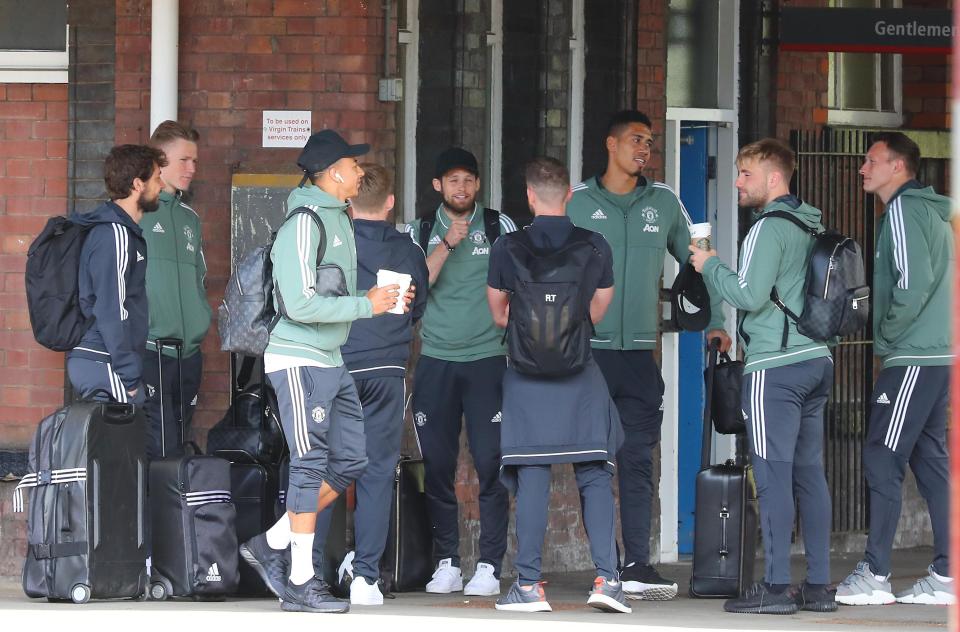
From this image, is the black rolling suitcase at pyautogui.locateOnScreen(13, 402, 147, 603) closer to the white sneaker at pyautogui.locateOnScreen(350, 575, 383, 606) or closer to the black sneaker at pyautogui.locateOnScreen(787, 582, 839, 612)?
the white sneaker at pyautogui.locateOnScreen(350, 575, 383, 606)

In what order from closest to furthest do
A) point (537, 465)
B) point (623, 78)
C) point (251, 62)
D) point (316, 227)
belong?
point (316, 227)
point (537, 465)
point (251, 62)
point (623, 78)

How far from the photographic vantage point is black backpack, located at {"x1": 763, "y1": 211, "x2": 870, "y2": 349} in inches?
322

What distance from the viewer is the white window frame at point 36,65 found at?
31.9 feet

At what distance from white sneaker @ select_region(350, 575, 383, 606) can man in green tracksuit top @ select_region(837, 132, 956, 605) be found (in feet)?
7.25

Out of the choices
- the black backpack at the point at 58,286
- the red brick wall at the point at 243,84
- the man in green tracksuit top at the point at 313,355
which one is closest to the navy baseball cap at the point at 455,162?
the red brick wall at the point at 243,84

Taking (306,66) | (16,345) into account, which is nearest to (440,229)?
(306,66)

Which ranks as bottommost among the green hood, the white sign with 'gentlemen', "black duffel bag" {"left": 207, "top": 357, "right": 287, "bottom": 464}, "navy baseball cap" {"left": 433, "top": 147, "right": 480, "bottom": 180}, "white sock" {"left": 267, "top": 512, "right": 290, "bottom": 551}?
"white sock" {"left": 267, "top": 512, "right": 290, "bottom": 551}

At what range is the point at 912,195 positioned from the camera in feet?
29.1

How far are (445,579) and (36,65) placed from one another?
11.2ft

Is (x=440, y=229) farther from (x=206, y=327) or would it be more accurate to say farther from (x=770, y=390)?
(x=770, y=390)

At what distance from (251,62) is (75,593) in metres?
2.91

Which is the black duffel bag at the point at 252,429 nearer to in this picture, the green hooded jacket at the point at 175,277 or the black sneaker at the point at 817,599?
the green hooded jacket at the point at 175,277

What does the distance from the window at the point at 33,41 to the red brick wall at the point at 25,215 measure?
0.20 feet

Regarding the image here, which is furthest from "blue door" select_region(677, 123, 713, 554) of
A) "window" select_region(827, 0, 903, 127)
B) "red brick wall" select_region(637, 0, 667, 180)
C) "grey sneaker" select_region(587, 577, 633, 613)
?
"grey sneaker" select_region(587, 577, 633, 613)
